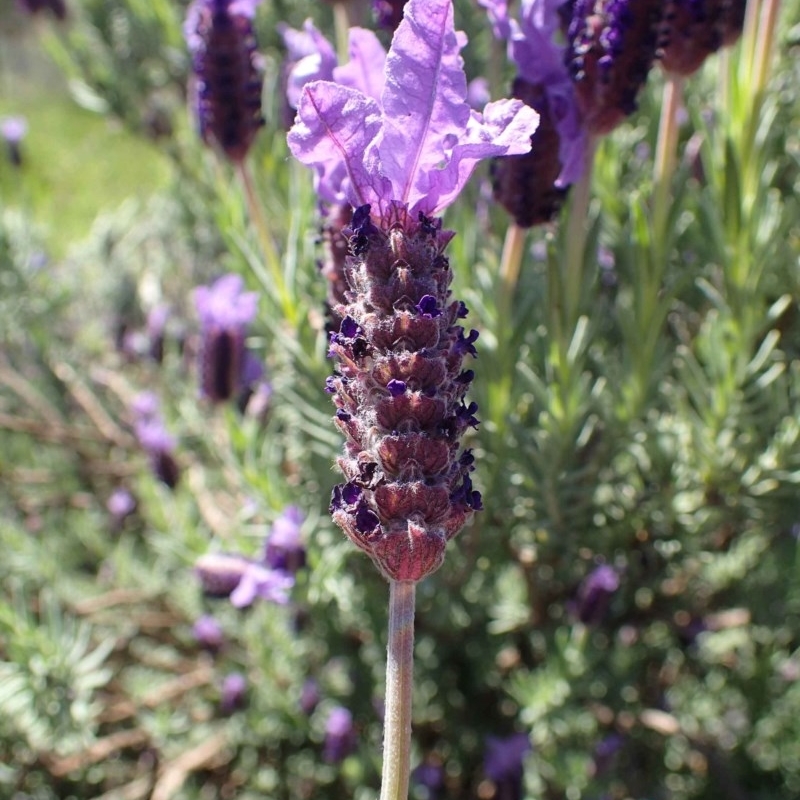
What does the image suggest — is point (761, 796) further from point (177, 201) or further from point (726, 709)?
point (177, 201)

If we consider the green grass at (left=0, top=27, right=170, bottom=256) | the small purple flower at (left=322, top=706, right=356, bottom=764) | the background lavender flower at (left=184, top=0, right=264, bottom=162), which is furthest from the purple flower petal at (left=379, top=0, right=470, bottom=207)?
the green grass at (left=0, top=27, right=170, bottom=256)

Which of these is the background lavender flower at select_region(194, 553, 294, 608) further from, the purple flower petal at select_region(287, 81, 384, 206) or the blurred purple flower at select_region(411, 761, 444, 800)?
the purple flower petal at select_region(287, 81, 384, 206)

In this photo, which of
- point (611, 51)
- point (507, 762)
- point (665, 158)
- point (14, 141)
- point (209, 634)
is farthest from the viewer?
point (14, 141)

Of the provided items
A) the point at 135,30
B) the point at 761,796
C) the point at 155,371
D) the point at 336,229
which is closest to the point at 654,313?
the point at 336,229

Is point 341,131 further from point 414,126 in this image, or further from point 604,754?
point 604,754

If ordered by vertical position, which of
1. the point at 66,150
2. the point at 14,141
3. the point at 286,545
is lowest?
the point at 66,150

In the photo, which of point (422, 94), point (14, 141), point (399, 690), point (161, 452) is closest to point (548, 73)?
point (422, 94)
